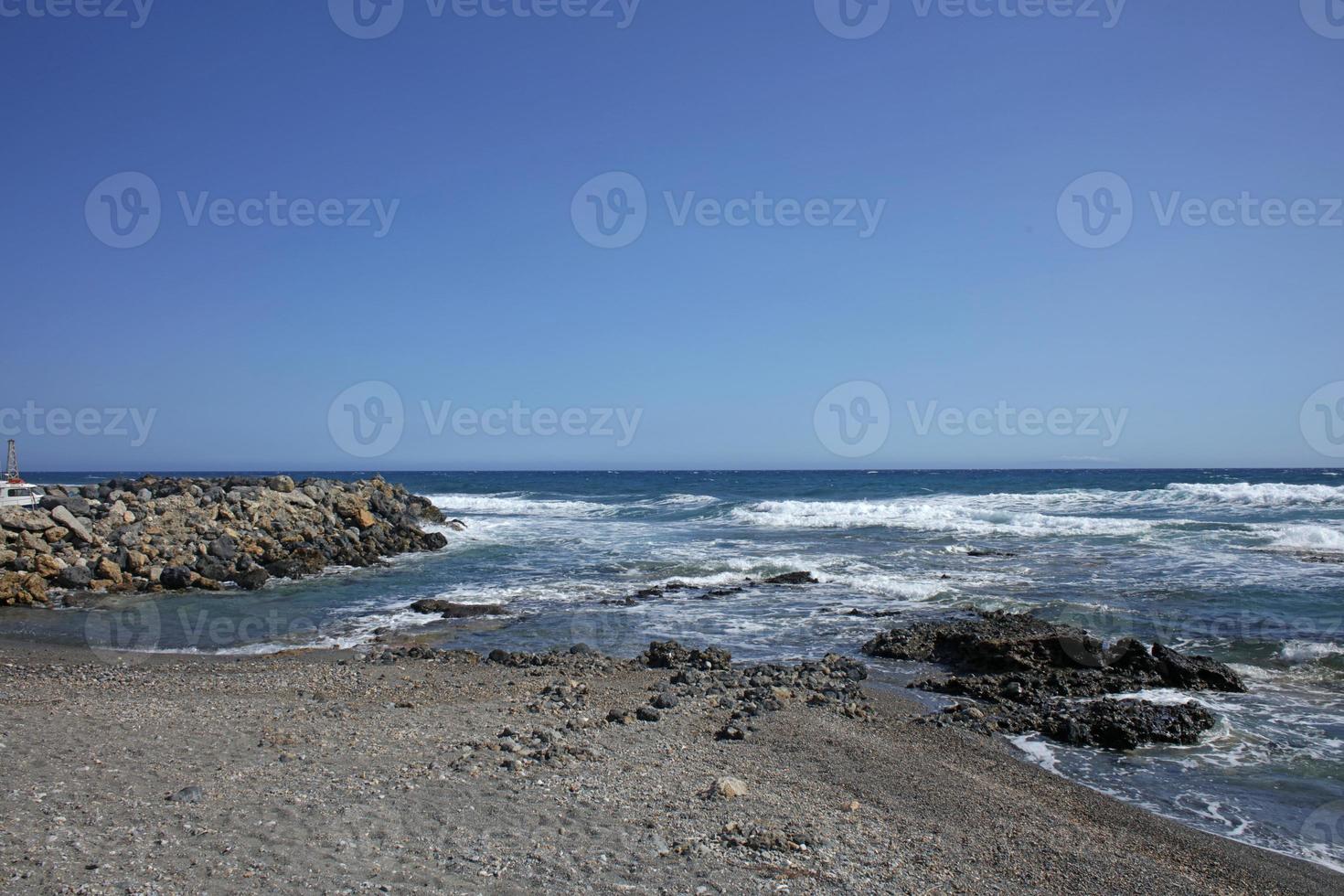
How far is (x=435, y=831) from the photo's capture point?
4.89 m

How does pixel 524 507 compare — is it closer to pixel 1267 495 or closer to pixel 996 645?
pixel 1267 495

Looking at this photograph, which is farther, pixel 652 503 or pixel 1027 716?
pixel 652 503

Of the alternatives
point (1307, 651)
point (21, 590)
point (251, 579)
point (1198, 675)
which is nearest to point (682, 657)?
point (1198, 675)

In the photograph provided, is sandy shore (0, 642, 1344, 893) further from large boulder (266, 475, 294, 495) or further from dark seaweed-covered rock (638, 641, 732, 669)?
large boulder (266, 475, 294, 495)

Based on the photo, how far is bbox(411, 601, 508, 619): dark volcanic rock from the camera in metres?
14.4

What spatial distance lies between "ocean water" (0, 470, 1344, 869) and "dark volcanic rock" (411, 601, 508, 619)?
328 mm

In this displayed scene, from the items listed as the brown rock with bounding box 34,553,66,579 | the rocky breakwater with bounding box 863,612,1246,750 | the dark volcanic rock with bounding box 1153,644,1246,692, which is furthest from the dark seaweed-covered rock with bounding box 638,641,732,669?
the brown rock with bounding box 34,553,66,579

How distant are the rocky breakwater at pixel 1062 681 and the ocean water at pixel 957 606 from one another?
0.29 meters

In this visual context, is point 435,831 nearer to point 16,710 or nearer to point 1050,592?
point 16,710

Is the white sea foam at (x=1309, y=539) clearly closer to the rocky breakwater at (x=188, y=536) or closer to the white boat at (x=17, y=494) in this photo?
the rocky breakwater at (x=188, y=536)

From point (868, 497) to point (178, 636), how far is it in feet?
147

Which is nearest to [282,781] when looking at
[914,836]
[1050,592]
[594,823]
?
[594,823]

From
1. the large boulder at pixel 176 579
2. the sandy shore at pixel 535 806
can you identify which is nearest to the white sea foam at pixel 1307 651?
the sandy shore at pixel 535 806

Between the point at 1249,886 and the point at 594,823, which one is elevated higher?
the point at 594,823
